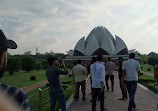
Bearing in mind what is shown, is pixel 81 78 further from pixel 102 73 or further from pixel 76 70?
→ pixel 102 73

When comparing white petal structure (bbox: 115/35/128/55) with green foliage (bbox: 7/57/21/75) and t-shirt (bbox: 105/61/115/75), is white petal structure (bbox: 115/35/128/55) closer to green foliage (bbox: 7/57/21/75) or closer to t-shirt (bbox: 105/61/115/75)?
green foliage (bbox: 7/57/21/75)

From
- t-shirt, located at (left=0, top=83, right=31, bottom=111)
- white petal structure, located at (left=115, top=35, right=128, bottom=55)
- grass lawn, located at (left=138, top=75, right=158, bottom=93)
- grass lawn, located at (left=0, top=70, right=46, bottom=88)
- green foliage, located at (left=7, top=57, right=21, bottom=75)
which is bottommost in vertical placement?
grass lawn, located at (left=0, top=70, right=46, bottom=88)

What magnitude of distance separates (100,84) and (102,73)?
0.31m

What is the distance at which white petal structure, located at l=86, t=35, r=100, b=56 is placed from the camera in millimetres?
38816

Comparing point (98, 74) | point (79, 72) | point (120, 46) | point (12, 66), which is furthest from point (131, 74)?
point (120, 46)

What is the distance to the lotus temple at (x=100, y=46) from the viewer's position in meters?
38.5

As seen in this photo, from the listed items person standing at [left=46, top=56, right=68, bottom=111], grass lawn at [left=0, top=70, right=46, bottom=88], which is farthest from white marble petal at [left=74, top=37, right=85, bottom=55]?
person standing at [left=46, top=56, right=68, bottom=111]

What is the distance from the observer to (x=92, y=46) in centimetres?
3912

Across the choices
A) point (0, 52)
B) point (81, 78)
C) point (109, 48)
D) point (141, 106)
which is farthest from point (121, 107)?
point (109, 48)

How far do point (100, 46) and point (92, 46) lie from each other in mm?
1765

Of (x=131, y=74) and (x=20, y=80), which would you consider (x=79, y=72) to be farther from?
(x=20, y=80)

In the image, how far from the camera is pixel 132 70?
205 inches

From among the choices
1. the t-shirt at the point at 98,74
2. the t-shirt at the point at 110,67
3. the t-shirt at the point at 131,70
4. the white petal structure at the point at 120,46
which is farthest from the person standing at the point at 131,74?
the white petal structure at the point at 120,46

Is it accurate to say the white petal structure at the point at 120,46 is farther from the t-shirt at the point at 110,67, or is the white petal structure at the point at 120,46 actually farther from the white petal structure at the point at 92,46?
the t-shirt at the point at 110,67
